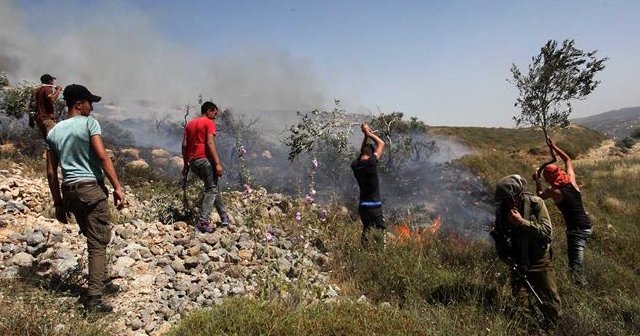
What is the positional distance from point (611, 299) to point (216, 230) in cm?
445

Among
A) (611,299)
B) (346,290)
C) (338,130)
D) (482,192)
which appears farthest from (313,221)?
(482,192)

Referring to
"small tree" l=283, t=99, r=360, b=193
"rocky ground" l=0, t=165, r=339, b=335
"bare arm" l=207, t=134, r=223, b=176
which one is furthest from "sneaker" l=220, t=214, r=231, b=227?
"small tree" l=283, t=99, r=360, b=193

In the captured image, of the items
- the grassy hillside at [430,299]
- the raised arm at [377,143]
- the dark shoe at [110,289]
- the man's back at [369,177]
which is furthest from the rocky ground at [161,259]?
the raised arm at [377,143]

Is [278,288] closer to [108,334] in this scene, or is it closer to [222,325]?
[222,325]

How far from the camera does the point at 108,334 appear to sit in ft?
9.61

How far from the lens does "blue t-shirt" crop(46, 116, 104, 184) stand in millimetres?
3391

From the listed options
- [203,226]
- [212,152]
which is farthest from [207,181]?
[203,226]

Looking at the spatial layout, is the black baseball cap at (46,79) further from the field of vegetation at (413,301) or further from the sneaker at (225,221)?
the field of vegetation at (413,301)

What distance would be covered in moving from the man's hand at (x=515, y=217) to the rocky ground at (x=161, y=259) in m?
1.71

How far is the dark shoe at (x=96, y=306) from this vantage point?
10.8ft

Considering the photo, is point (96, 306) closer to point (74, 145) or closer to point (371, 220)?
point (74, 145)

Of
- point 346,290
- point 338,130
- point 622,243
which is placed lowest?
point 622,243

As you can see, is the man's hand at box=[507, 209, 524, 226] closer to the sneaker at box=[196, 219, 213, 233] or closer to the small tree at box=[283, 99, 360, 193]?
the sneaker at box=[196, 219, 213, 233]

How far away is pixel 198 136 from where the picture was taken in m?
5.41
